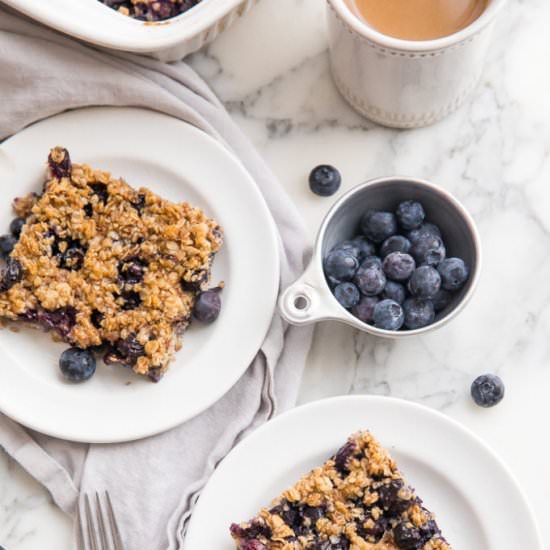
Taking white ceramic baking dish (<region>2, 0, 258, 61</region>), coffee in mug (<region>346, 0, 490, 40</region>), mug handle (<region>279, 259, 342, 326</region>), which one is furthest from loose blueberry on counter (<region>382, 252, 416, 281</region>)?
white ceramic baking dish (<region>2, 0, 258, 61</region>)

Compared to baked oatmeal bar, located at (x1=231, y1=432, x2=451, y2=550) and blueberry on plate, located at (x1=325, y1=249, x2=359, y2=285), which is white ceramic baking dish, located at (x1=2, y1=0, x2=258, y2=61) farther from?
baked oatmeal bar, located at (x1=231, y1=432, x2=451, y2=550)

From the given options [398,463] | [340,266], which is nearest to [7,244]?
[340,266]

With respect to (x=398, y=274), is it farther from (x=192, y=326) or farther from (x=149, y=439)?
(x=149, y=439)

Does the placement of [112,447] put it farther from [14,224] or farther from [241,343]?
[14,224]

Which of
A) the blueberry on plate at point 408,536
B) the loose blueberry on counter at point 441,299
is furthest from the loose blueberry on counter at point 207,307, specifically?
the blueberry on plate at point 408,536

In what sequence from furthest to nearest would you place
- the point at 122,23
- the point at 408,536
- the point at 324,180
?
the point at 324,180 < the point at 122,23 < the point at 408,536

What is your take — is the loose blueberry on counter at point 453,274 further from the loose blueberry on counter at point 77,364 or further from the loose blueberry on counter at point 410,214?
the loose blueberry on counter at point 77,364

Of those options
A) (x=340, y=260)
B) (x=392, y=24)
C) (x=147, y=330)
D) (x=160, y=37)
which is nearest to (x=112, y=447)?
(x=147, y=330)
